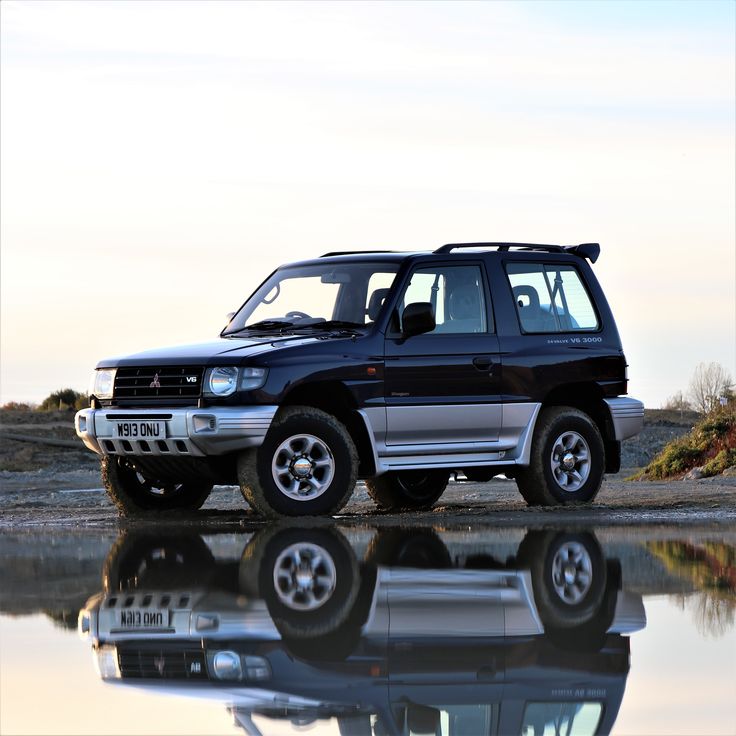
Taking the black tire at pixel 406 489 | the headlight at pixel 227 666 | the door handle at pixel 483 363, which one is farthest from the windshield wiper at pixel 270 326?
the headlight at pixel 227 666

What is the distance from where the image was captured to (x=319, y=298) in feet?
45.6

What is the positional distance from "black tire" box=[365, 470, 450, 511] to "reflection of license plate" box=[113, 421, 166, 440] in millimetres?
3193

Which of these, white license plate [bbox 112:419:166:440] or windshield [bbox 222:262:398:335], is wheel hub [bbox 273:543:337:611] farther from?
windshield [bbox 222:262:398:335]

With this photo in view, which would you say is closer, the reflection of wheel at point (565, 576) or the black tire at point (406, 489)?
the reflection of wheel at point (565, 576)

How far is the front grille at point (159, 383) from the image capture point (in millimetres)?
12547

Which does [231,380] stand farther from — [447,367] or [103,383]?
[447,367]

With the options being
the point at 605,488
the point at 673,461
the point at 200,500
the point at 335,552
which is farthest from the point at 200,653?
the point at 673,461

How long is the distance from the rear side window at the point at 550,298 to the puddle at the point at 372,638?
3.94 metres

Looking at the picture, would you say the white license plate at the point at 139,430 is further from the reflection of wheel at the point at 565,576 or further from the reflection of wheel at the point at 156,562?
the reflection of wheel at the point at 565,576

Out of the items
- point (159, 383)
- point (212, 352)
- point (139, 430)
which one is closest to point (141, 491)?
point (139, 430)

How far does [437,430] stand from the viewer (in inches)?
530

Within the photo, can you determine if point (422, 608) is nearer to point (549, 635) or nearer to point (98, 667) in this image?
point (549, 635)

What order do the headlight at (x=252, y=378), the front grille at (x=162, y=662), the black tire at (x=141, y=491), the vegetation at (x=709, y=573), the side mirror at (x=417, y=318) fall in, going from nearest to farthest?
the front grille at (x=162, y=662)
the vegetation at (x=709, y=573)
the headlight at (x=252, y=378)
the side mirror at (x=417, y=318)
the black tire at (x=141, y=491)

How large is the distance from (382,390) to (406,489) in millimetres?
2503
